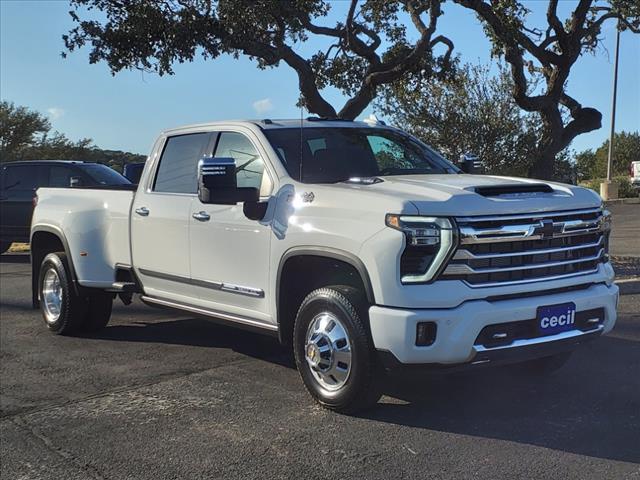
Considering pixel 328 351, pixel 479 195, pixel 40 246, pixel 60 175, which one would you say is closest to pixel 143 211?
pixel 40 246

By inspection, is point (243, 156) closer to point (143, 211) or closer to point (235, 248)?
point (235, 248)

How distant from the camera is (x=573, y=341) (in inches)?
175

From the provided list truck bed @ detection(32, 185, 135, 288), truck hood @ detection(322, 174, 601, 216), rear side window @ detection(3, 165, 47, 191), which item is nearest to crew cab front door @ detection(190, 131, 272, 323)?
truck hood @ detection(322, 174, 601, 216)

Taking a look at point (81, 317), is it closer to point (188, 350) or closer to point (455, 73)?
point (188, 350)

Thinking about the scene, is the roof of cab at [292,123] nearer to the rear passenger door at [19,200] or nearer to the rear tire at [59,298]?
the rear tire at [59,298]

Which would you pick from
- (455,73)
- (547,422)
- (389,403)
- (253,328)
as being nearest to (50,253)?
(253,328)

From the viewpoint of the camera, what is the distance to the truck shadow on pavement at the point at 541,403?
4.14m

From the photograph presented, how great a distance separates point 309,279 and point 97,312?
Answer: 3.15 meters

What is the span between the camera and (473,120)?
38.8ft

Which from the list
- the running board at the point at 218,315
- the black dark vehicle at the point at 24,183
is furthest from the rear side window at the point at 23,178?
the running board at the point at 218,315

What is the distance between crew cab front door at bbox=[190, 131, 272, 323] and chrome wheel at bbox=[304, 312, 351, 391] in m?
0.54

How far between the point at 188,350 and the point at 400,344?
301cm

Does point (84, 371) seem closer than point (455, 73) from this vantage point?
Yes

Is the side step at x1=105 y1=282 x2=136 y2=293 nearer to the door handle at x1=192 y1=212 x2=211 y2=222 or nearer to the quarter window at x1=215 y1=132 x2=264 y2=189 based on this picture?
the door handle at x1=192 y1=212 x2=211 y2=222
